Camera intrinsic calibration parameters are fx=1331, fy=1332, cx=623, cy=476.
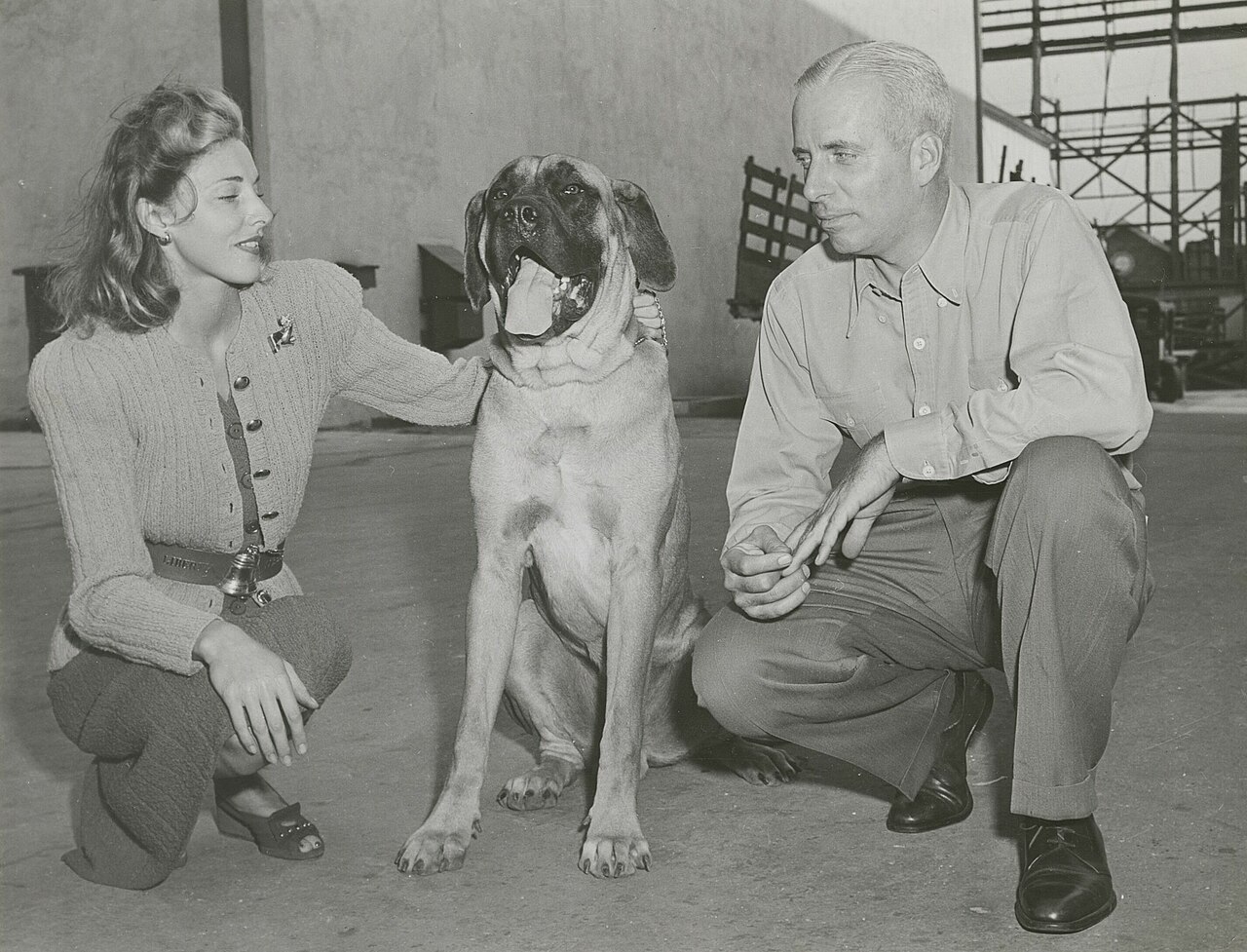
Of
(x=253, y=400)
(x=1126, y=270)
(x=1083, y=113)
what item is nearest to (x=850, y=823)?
(x=253, y=400)

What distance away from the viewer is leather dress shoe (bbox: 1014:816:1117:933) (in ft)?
5.91

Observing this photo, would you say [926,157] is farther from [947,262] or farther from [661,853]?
[661,853]

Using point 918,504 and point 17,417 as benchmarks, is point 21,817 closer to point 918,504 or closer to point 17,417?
point 918,504

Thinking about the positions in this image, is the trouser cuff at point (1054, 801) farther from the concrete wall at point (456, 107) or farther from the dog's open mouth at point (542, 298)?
the concrete wall at point (456, 107)

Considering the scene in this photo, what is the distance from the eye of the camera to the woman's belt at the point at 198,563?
2182 millimetres

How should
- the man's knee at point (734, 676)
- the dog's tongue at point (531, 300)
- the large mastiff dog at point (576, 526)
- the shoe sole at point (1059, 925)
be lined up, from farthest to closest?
the dog's tongue at point (531, 300), the large mastiff dog at point (576, 526), the man's knee at point (734, 676), the shoe sole at point (1059, 925)

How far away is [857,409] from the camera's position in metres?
2.34

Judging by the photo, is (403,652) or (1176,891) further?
(403,652)

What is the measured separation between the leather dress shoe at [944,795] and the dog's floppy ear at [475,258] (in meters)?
1.16

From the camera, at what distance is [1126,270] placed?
22.3m

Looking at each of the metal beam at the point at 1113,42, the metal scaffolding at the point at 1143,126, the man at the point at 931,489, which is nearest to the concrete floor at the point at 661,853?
the man at the point at 931,489

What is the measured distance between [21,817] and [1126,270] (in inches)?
882

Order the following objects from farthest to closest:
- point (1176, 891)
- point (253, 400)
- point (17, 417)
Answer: point (17, 417) < point (253, 400) < point (1176, 891)

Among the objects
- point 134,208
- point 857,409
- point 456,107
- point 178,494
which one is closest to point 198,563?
point 178,494
